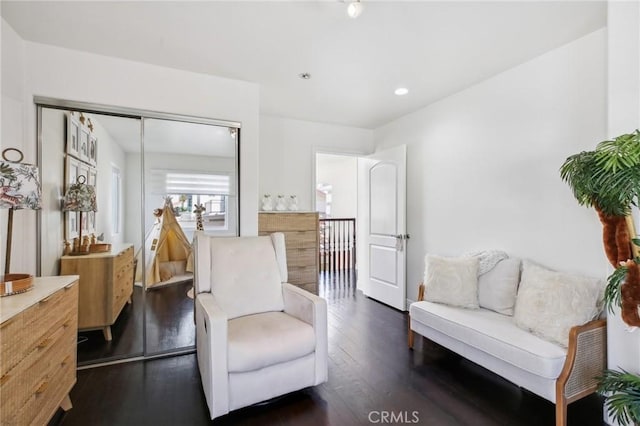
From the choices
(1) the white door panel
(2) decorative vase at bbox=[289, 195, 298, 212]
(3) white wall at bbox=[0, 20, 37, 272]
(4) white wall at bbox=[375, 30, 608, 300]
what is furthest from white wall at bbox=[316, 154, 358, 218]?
(3) white wall at bbox=[0, 20, 37, 272]

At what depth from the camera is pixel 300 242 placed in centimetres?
382

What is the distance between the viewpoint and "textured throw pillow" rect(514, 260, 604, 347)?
5.94ft

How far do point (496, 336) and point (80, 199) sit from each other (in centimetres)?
317

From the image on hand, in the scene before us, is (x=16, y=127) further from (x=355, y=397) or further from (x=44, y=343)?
(x=355, y=397)

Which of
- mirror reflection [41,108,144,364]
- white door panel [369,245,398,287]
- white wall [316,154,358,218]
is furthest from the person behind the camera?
white wall [316,154,358,218]

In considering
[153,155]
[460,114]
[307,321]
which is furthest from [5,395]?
[460,114]

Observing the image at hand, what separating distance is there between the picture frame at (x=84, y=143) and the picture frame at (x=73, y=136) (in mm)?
14

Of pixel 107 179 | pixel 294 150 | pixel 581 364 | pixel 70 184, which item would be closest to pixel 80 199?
pixel 70 184

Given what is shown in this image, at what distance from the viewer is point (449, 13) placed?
1.91m

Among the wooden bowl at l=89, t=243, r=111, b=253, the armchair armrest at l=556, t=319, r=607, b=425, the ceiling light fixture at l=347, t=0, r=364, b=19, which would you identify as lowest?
the armchair armrest at l=556, t=319, r=607, b=425

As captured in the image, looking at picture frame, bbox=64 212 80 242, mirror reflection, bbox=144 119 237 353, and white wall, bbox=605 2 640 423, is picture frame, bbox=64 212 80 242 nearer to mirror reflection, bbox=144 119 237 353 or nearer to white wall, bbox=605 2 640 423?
mirror reflection, bbox=144 119 237 353

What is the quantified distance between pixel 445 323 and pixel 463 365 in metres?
0.46

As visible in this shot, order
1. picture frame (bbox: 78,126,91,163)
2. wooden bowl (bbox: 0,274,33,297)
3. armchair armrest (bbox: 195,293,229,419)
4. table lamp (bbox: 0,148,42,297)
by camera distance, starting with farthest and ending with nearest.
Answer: picture frame (bbox: 78,126,91,163)
armchair armrest (bbox: 195,293,229,419)
table lamp (bbox: 0,148,42,297)
wooden bowl (bbox: 0,274,33,297)
